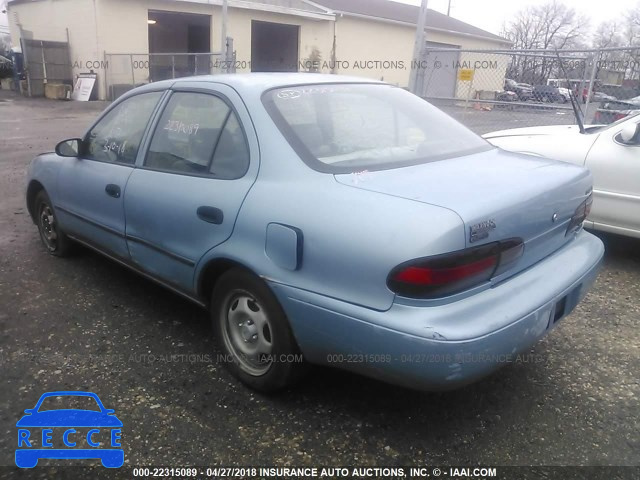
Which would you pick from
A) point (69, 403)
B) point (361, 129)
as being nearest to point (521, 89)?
point (361, 129)

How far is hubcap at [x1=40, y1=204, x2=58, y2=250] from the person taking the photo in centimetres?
462

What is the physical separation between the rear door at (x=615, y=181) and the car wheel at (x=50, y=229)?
4499mm

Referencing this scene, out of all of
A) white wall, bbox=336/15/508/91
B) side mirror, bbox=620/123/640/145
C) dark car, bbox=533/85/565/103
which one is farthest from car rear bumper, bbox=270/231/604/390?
white wall, bbox=336/15/508/91

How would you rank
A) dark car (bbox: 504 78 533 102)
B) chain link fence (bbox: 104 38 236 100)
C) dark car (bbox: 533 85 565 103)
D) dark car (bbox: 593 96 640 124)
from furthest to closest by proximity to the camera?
chain link fence (bbox: 104 38 236 100) → dark car (bbox: 504 78 533 102) → dark car (bbox: 533 85 565 103) → dark car (bbox: 593 96 640 124)

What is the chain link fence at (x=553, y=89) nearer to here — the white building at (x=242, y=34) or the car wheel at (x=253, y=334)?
the white building at (x=242, y=34)

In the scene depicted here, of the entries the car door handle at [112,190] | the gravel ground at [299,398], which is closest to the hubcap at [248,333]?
the gravel ground at [299,398]

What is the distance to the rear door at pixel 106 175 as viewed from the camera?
11.6 feet

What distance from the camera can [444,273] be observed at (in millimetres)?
2152

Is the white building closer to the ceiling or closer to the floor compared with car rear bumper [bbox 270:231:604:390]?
closer to the ceiling

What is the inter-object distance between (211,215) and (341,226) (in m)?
0.83

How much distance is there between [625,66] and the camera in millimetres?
9750

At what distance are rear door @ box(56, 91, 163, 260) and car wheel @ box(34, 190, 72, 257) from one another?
36 cm

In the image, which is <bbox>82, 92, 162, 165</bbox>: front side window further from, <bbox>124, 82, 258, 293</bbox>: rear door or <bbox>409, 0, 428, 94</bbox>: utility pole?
<bbox>409, 0, 428, 94</bbox>: utility pole

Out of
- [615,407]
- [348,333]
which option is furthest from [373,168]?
[615,407]
